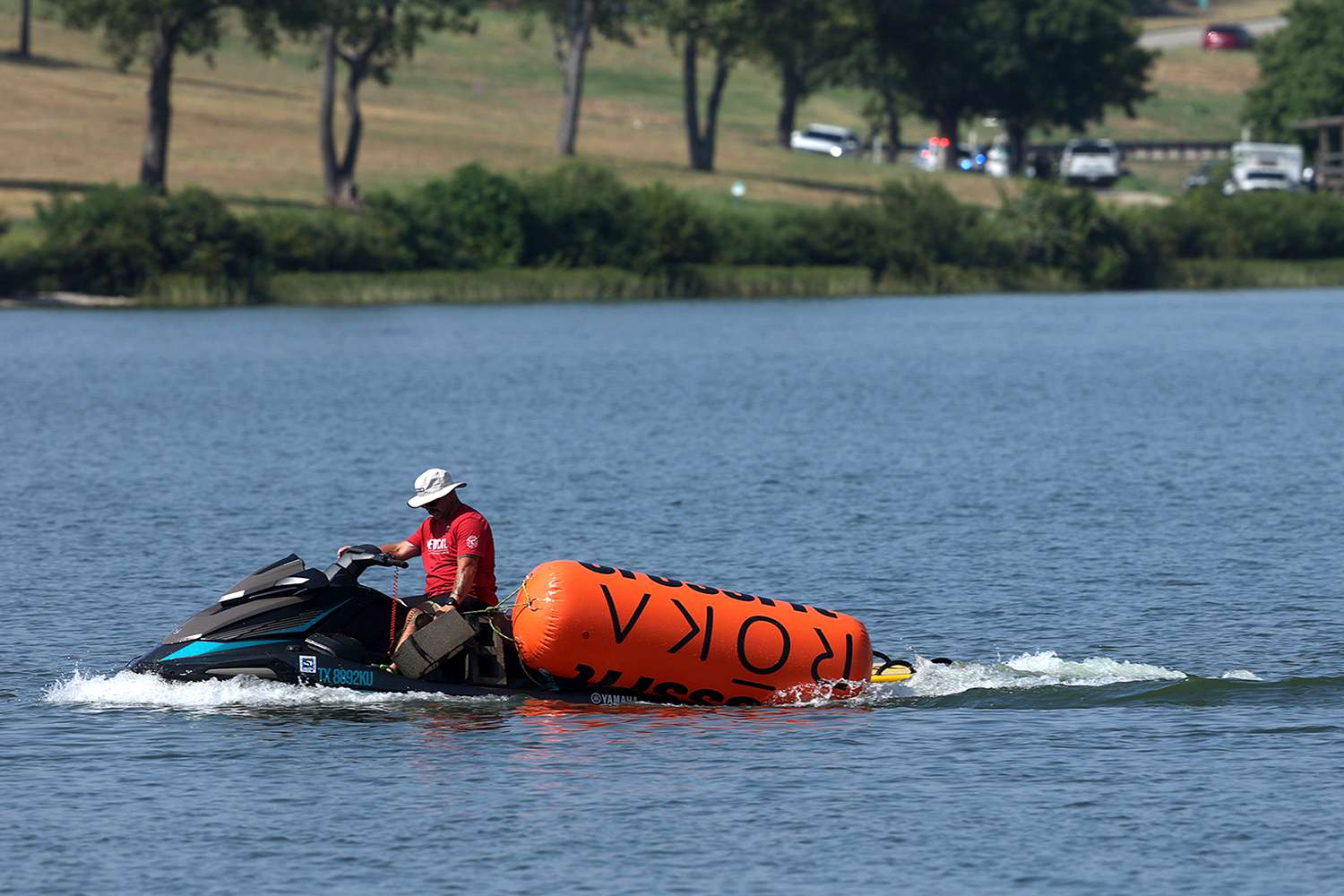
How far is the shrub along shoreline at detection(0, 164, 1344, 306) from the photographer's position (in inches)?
3351

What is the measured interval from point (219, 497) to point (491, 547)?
723 inches

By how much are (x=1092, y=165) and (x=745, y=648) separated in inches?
4236

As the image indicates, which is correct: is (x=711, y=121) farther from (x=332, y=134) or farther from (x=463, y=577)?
(x=463, y=577)

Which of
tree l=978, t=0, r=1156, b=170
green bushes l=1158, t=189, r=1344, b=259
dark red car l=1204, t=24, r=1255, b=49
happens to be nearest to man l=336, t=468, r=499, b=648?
green bushes l=1158, t=189, r=1344, b=259

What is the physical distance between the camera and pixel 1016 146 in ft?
439

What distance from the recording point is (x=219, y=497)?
123 feet

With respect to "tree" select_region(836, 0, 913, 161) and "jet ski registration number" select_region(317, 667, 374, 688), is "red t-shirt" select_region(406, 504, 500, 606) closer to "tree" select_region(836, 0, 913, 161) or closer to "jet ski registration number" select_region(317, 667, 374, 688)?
"jet ski registration number" select_region(317, 667, 374, 688)

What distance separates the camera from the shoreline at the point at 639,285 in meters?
86.8

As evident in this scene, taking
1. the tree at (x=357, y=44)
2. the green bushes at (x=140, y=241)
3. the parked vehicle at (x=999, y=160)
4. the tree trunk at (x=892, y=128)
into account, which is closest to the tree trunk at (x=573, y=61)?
the tree at (x=357, y=44)

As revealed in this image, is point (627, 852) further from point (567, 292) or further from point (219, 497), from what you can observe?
point (567, 292)

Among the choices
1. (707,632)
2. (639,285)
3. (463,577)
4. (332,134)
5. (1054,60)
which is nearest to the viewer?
(463,577)

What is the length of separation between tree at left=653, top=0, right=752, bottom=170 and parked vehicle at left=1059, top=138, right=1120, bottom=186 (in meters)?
19.4

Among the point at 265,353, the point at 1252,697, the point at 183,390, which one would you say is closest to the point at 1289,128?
the point at 265,353

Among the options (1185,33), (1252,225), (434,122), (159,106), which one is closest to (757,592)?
(159,106)
